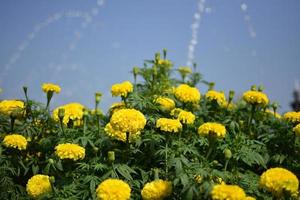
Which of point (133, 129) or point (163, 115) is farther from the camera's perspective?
point (163, 115)

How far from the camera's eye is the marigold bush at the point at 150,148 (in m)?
2.87

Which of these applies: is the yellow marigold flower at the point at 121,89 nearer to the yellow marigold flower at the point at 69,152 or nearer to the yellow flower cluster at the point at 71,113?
the yellow flower cluster at the point at 71,113

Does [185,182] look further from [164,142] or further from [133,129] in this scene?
[164,142]

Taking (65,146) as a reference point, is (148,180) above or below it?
below

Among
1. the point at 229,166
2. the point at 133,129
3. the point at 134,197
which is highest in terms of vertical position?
the point at 133,129

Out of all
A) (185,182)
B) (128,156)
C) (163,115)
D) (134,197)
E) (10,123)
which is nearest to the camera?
(185,182)

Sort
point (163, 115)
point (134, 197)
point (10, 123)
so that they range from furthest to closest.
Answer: point (10, 123)
point (163, 115)
point (134, 197)

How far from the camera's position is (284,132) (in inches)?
158

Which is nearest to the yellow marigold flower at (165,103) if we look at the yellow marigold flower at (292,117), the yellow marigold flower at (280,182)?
the yellow marigold flower at (292,117)

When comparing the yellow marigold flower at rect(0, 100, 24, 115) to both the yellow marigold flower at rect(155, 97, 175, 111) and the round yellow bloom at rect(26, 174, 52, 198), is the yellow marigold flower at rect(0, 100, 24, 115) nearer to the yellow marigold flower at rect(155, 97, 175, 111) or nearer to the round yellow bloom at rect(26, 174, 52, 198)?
the round yellow bloom at rect(26, 174, 52, 198)

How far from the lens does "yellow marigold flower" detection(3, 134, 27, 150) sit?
12.1 ft

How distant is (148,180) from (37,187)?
0.82 m

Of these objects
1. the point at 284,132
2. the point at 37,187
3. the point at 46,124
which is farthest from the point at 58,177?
the point at 284,132

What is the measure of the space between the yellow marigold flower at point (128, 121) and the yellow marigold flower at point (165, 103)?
635 millimetres
